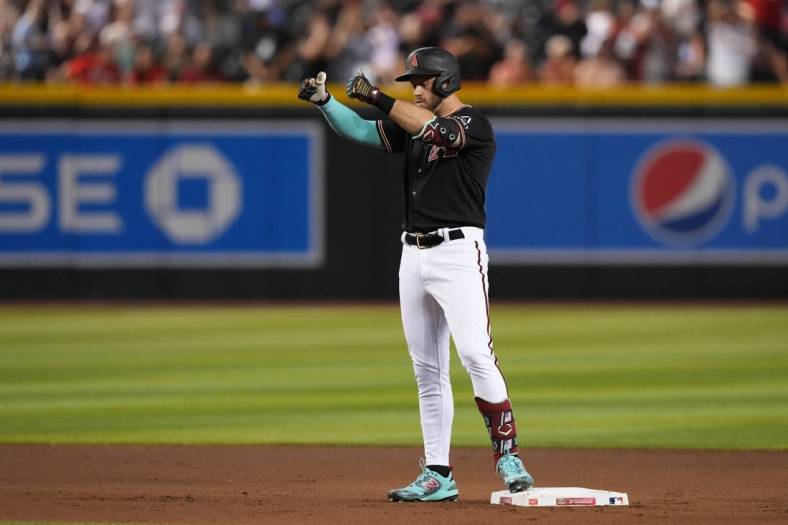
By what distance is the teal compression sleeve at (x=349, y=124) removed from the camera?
23.6 ft

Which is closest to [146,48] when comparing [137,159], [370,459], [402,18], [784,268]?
[137,159]

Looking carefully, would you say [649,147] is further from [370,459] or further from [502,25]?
[370,459]

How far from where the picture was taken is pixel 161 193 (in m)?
18.8

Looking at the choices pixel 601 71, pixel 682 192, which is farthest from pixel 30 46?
pixel 682 192

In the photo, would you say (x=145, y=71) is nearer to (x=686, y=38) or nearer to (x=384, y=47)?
(x=384, y=47)

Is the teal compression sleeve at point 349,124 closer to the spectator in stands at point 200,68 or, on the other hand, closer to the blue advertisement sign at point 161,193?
the blue advertisement sign at point 161,193

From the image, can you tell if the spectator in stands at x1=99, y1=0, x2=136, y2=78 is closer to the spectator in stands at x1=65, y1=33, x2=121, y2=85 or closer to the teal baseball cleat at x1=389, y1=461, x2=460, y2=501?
the spectator in stands at x1=65, y1=33, x2=121, y2=85

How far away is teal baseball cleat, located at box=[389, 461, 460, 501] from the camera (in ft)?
23.5

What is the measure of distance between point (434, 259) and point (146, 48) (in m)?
12.8

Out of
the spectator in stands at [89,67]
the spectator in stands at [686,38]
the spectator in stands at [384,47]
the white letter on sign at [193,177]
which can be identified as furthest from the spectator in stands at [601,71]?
the spectator in stands at [89,67]

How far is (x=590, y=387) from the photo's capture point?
1202 centimetres

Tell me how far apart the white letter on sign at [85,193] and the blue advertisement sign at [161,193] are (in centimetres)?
1

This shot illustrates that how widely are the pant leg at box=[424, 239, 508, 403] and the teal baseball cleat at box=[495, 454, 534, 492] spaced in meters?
0.28

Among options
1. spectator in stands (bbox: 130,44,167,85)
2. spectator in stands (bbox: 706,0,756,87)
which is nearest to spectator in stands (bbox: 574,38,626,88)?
spectator in stands (bbox: 706,0,756,87)
